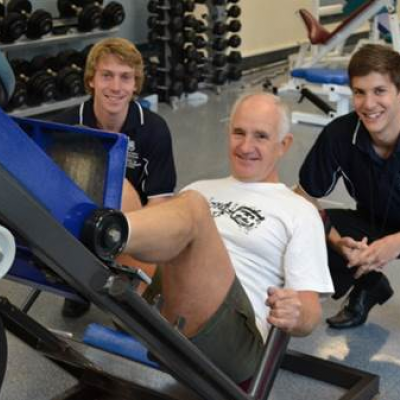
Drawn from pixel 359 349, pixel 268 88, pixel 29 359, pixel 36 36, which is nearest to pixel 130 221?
pixel 29 359

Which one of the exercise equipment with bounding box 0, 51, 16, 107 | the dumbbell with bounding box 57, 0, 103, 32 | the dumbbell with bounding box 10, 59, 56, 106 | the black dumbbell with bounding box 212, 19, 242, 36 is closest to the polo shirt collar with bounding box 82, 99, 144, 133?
the exercise equipment with bounding box 0, 51, 16, 107

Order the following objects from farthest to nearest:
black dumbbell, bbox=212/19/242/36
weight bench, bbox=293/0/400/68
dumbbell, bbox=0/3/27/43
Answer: black dumbbell, bbox=212/19/242/36
weight bench, bbox=293/0/400/68
dumbbell, bbox=0/3/27/43

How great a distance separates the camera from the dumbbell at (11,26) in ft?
15.1

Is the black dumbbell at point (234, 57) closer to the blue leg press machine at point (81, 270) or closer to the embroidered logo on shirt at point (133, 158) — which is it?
the embroidered logo on shirt at point (133, 158)

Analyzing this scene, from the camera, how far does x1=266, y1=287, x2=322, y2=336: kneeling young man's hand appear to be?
158cm

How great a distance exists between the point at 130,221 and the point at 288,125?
85 cm

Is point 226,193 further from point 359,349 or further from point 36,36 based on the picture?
point 36,36

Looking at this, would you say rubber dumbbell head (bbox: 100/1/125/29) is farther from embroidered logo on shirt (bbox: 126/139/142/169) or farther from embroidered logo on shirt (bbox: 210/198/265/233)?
embroidered logo on shirt (bbox: 210/198/265/233)

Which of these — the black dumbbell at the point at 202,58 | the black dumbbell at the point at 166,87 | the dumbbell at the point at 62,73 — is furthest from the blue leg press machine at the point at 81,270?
the black dumbbell at the point at 202,58

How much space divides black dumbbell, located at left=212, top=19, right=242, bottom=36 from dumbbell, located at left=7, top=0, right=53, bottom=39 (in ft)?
5.87

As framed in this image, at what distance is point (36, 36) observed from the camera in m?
4.88

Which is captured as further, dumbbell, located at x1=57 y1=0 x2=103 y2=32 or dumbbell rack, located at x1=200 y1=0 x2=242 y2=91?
dumbbell rack, located at x1=200 y1=0 x2=242 y2=91

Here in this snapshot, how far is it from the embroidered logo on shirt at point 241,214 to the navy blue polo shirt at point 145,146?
0.62 m

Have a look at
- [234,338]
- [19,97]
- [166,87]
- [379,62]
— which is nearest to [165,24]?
[166,87]
